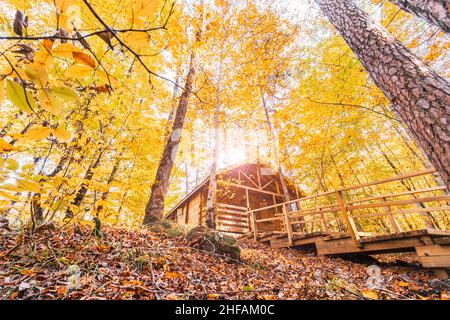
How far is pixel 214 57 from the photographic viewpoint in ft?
29.6

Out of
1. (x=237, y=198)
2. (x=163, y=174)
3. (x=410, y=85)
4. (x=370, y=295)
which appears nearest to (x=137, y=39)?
(x=410, y=85)

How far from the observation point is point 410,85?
164 centimetres

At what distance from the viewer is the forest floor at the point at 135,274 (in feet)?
5.97

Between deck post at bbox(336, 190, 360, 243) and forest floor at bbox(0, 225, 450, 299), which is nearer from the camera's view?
forest floor at bbox(0, 225, 450, 299)

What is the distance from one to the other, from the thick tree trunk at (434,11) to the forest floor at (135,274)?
263 centimetres

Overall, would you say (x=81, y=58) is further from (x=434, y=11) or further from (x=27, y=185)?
(x=434, y=11)

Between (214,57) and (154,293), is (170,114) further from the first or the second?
(154,293)

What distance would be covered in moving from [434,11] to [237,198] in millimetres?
11561

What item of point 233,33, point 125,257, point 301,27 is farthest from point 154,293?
point 301,27

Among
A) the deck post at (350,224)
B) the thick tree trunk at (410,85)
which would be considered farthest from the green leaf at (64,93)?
the deck post at (350,224)

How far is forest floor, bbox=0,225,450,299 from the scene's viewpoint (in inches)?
71.6

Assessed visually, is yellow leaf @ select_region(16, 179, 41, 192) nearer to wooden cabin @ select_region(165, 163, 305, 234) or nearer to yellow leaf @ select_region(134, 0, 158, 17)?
yellow leaf @ select_region(134, 0, 158, 17)

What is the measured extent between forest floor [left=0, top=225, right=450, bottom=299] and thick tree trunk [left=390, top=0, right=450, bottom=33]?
263cm

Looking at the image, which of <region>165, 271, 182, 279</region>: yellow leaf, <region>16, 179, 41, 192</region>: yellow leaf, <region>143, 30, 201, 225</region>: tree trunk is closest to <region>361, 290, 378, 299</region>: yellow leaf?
<region>165, 271, 182, 279</region>: yellow leaf
